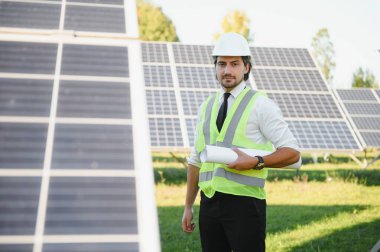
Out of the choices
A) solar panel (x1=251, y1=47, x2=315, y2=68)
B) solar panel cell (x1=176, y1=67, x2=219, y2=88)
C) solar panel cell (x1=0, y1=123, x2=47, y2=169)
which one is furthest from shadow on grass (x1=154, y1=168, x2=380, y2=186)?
solar panel cell (x1=0, y1=123, x2=47, y2=169)

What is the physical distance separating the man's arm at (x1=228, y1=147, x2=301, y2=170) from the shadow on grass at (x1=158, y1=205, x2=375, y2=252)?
3899 millimetres

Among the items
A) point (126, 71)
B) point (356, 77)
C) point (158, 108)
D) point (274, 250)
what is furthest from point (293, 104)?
point (356, 77)

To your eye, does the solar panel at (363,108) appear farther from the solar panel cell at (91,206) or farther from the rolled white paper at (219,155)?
the solar panel cell at (91,206)

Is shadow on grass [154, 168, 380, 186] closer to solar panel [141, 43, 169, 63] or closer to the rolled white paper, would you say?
solar panel [141, 43, 169, 63]

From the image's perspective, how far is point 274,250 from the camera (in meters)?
7.02

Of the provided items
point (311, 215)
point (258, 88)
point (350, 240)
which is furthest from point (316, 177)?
point (350, 240)

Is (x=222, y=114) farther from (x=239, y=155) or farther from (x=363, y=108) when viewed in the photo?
(x=363, y=108)

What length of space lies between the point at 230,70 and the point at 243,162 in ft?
2.25

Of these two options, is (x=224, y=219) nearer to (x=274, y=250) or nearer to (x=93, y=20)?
(x=93, y=20)

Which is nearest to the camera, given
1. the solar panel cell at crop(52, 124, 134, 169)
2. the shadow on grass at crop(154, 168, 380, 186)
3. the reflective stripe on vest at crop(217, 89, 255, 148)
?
the solar panel cell at crop(52, 124, 134, 169)

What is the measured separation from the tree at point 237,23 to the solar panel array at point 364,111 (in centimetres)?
2419

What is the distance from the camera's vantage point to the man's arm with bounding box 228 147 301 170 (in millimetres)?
3357

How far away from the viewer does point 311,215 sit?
30.6 ft

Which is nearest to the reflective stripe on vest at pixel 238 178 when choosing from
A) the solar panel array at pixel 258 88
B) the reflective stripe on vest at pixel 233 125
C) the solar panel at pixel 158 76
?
the reflective stripe on vest at pixel 233 125
